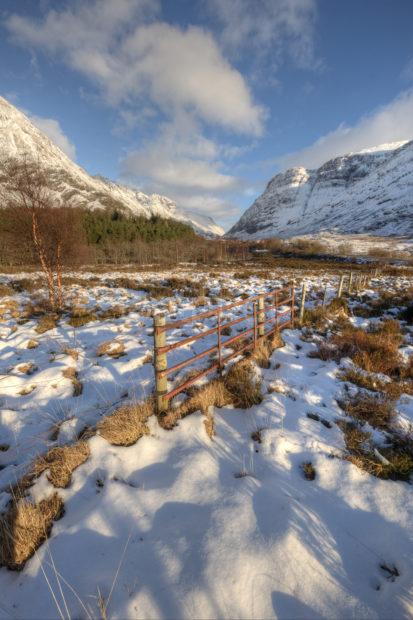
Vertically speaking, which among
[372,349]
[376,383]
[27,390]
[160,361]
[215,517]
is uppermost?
[160,361]

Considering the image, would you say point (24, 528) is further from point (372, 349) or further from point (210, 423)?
point (372, 349)

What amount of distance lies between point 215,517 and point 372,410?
3045 millimetres

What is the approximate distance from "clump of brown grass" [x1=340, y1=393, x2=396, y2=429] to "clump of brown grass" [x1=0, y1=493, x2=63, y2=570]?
4.19 m

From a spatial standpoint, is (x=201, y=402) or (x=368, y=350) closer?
(x=201, y=402)

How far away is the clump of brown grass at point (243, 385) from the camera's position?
14.4 ft

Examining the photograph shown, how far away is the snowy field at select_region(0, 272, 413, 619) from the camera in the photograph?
2.02 m

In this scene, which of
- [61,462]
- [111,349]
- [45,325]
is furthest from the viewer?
[45,325]

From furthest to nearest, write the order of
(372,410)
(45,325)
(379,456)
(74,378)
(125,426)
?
(45,325) → (74,378) → (372,410) → (125,426) → (379,456)

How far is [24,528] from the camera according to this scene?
2.41m

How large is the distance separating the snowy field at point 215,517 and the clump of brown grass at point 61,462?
0.28ft

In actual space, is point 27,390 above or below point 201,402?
below

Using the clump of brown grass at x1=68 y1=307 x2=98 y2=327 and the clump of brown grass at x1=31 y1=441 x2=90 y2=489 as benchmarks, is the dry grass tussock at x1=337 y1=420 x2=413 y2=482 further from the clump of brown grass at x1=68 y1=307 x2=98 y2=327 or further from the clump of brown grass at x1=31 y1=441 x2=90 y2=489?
the clump of brown grass at x1=68 y1=307 x2=98 y2=327

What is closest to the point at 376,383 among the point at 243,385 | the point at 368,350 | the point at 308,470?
the point at 368,350

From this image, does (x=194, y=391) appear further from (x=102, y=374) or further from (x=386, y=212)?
(x=386, y=212)
